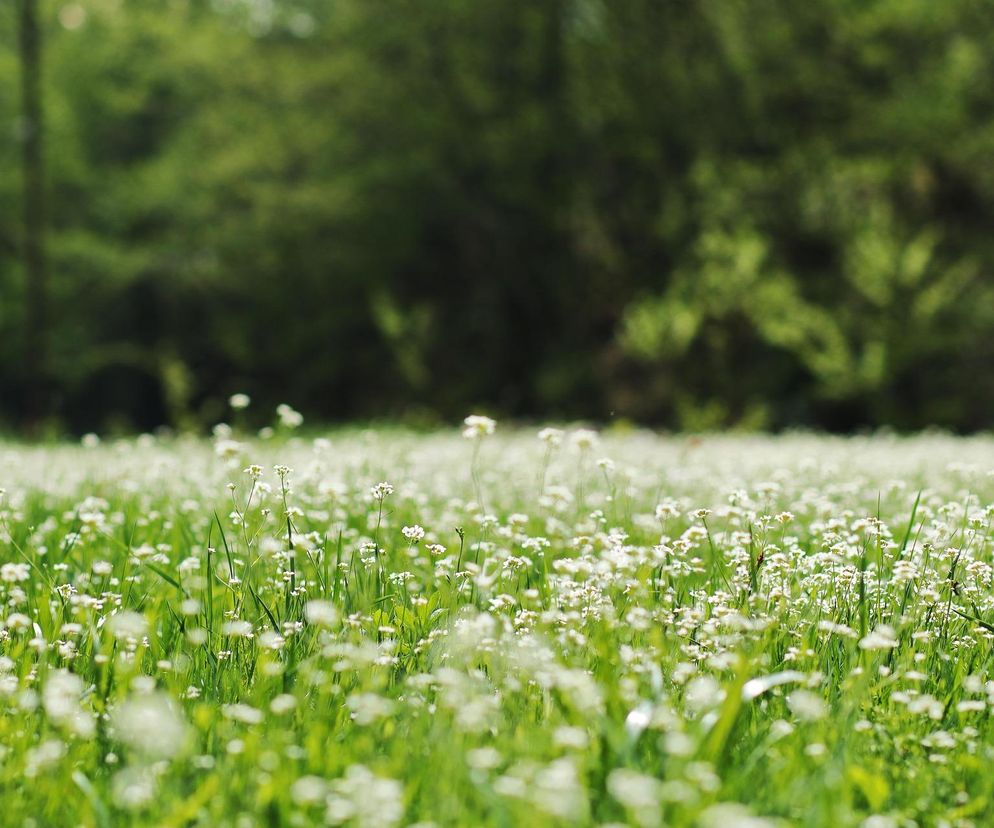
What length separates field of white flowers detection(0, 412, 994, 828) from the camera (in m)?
2.41

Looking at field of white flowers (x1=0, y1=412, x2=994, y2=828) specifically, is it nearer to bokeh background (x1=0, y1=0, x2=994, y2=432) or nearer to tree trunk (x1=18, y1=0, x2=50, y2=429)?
bokeh background (x1=0, y1=0, x2=994, y2=432)

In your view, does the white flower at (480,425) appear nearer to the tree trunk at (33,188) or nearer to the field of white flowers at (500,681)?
the field of white flowers at (500,681)

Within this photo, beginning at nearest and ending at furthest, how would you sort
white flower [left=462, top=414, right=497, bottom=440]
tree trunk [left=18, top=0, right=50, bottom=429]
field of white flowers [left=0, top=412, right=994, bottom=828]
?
1. field of white flowers [left=0, top=412, right=994, bottom=828]
2. white flower [left=462, top=414, right=497, bottom=440]
3. tree trunk [left=18, top=0, right=50, bottom=429]

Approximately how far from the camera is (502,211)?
24531mm

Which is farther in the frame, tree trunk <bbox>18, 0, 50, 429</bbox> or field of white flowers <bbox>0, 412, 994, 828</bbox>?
tree trunk <bbox>18, 0, 50, 429</bbox>

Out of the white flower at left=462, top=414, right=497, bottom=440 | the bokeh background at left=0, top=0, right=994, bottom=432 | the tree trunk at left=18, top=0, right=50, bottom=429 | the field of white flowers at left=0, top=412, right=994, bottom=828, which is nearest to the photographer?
the field of white flowers at left=0, top=412, right=994, bottom=828

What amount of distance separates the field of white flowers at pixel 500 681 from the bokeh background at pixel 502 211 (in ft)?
37.1

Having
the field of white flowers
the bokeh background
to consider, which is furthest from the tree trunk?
the field of white flowers

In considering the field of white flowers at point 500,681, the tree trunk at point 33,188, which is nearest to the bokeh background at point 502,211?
the tree trunk at point 33,188

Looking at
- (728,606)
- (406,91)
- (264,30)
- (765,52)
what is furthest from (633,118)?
(728,606)

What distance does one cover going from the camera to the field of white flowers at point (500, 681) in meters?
2.41

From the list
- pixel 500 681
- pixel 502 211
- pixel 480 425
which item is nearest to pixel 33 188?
pixel 502 211

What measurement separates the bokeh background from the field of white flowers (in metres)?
11.3

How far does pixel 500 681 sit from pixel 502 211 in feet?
72.5
